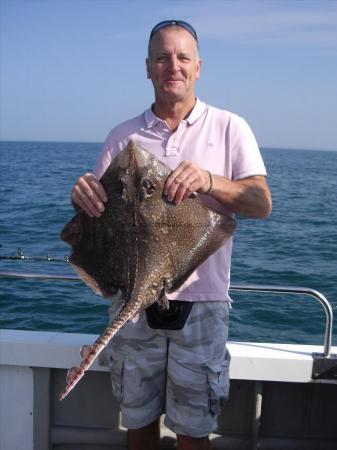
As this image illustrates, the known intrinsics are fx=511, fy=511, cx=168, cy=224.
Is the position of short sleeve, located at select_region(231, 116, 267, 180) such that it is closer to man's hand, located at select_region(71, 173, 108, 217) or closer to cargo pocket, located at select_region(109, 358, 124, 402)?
man's hand, located at select_region(71, 173, 108, 217)

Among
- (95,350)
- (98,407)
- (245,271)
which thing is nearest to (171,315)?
(95,350)

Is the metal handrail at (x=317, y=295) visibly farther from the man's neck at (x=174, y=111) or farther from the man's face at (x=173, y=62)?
the man's face at (x=173, y=62)

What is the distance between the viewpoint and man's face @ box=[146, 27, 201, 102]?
2596 millimetres

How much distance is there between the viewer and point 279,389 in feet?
11.2

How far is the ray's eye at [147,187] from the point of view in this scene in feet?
7.72

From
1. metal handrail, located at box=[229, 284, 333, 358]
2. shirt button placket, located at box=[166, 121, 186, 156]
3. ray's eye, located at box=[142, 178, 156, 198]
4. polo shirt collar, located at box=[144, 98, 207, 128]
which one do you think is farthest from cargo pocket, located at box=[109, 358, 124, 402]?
polo shirt collar, located at box=[144, 98, 207, 128]

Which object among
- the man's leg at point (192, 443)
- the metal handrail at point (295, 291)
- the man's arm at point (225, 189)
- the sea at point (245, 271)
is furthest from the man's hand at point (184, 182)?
the sea at point (245, 271)

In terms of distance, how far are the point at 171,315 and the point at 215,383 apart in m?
0.43

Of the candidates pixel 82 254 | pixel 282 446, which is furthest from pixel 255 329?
pixel 82 254

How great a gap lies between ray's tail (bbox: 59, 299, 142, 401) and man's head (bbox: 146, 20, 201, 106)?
3.71 ft

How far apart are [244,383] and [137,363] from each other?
1000 mm

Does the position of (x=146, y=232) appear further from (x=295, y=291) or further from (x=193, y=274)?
(x=295, y=291)

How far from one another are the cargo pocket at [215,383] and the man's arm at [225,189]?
801 millimetres

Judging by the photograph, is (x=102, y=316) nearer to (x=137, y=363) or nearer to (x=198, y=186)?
(x=137, y=363)
